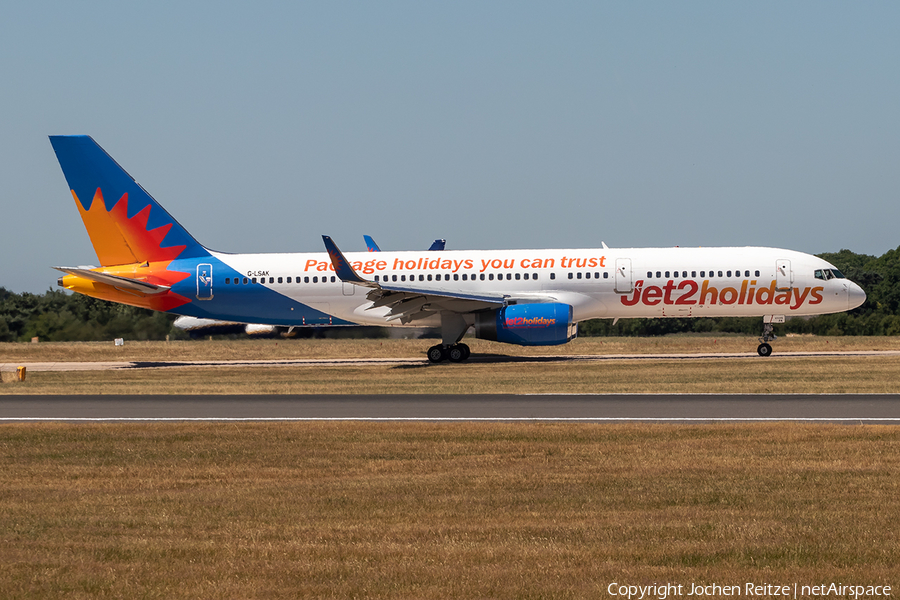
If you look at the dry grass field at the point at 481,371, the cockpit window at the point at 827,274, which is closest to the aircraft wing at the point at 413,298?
the dry grass field at the point at 481,371

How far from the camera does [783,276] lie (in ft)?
112

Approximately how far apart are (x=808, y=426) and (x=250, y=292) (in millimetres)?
24550

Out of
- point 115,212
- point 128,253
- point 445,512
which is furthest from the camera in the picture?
point 128,253

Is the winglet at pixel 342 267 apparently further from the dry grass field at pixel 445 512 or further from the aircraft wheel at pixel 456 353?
the dry grass field at pixel 445 512

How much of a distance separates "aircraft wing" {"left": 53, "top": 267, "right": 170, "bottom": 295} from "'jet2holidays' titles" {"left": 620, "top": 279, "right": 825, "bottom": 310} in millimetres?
17111

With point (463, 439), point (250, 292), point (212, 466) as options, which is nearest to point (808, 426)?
point (463, 439)

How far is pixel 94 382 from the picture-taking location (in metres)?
28.7

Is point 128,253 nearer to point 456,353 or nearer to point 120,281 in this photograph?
point 120,281

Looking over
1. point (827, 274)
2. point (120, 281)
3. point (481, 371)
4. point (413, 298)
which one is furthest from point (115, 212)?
A: point (827, 274)

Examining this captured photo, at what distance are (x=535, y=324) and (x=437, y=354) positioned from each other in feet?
13.8

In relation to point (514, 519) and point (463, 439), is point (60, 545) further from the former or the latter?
point (463, 439)

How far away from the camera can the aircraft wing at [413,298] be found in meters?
31.7

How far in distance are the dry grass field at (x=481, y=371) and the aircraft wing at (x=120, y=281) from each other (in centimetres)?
316

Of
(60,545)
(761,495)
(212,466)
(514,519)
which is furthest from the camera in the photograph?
(212,466)
